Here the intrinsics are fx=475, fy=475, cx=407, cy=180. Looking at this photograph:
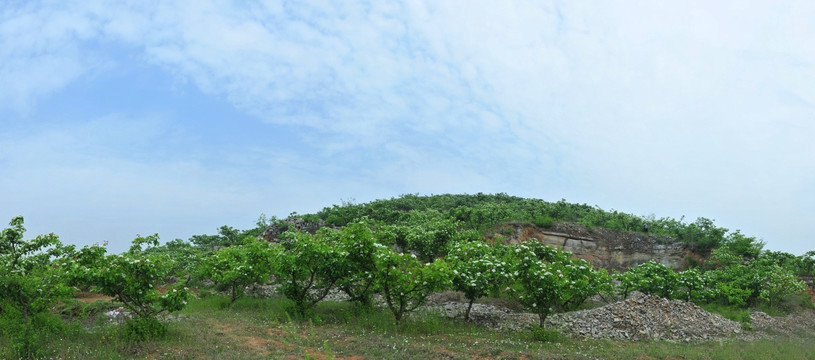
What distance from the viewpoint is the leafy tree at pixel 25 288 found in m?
10.6

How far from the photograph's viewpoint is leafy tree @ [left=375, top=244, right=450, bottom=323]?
15.0 m

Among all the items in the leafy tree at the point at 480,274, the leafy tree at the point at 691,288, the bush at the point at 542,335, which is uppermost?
the leafy tree at the point at 691,288

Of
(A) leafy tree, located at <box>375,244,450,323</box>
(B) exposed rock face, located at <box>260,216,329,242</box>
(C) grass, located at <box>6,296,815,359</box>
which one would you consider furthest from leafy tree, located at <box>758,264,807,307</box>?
(B) exposed rock face, located at <box>260,216,329,242</box>

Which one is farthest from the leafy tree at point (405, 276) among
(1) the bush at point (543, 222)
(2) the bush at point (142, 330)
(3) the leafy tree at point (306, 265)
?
(1) the bush at point (543, 222)

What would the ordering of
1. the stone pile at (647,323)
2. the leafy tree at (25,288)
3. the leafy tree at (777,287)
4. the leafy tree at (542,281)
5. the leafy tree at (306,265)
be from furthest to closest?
the leafy tree at (777,287) → the stone pile at (647,323) → the leafy tree at (306,265) → the leafy tree at (542,281) → the leafy tree at (25,288)

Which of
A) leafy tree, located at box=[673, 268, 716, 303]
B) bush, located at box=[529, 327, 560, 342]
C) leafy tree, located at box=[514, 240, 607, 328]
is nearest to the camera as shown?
bush, located at box=[529, 327, 560, 342]

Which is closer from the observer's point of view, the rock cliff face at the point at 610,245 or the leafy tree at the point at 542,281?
the leafy tree at the point at 542,281

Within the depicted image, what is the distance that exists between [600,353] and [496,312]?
6.83 metres

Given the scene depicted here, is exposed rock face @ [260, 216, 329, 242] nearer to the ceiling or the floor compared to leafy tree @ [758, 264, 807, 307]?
nearer to the ceiling

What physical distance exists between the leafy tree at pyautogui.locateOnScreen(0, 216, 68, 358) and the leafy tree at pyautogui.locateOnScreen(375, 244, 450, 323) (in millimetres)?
8369

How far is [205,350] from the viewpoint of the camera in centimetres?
1141

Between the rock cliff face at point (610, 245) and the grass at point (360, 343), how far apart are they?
20573mm

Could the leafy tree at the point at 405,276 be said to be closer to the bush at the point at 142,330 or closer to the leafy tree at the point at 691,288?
the bush at the point at 142,330

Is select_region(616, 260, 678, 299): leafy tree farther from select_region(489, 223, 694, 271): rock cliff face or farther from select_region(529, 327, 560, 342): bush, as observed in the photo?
select_region(489, 223, 694, 271): rock cliff face
